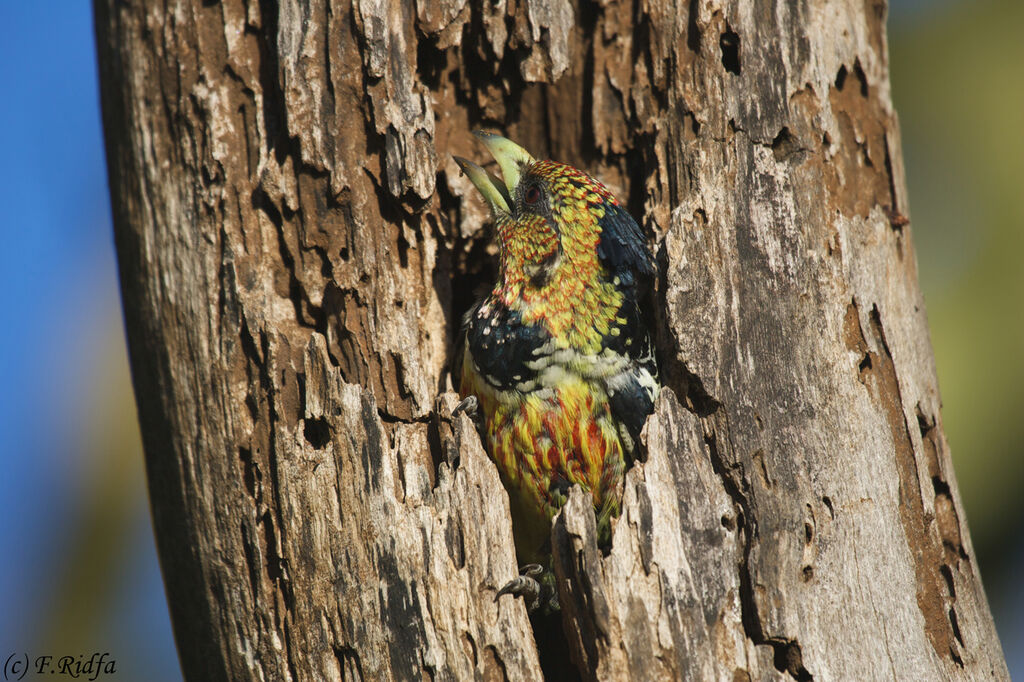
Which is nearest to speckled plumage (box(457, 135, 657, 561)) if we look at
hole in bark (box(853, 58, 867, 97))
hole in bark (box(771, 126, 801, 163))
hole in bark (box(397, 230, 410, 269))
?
hole in bark (box(397, 230, 410, 269))

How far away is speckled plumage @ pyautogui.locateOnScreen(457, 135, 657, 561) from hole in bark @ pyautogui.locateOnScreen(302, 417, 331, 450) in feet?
2.41

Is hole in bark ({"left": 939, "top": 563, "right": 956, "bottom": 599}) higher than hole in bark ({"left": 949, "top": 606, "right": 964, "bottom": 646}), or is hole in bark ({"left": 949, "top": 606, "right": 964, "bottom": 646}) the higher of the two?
hole in bark ({"left": 939, "top": 563, "right": 956, "bottom": 599})

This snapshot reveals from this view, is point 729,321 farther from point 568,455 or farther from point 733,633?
point 733,633

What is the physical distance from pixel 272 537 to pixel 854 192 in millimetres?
2870

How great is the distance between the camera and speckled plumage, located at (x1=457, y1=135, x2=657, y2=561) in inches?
145

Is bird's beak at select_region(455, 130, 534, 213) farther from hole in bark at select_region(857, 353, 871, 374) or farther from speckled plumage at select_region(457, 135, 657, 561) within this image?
hole in bark at select_region(857, 353, 871, 374)

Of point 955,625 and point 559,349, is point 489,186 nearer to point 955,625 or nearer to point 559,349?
point 559,349

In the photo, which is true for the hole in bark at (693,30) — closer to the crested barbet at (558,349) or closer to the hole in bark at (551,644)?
the crested barbet at (558,349)

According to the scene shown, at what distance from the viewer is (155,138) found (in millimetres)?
3561

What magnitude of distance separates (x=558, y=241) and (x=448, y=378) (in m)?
0.85

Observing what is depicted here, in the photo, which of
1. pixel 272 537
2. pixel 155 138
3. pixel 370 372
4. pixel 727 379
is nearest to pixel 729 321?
pixel 727 379

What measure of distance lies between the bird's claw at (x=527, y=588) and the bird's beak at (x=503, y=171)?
1728 mm

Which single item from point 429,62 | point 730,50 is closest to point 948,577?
point 730,50

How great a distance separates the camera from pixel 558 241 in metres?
3.99
